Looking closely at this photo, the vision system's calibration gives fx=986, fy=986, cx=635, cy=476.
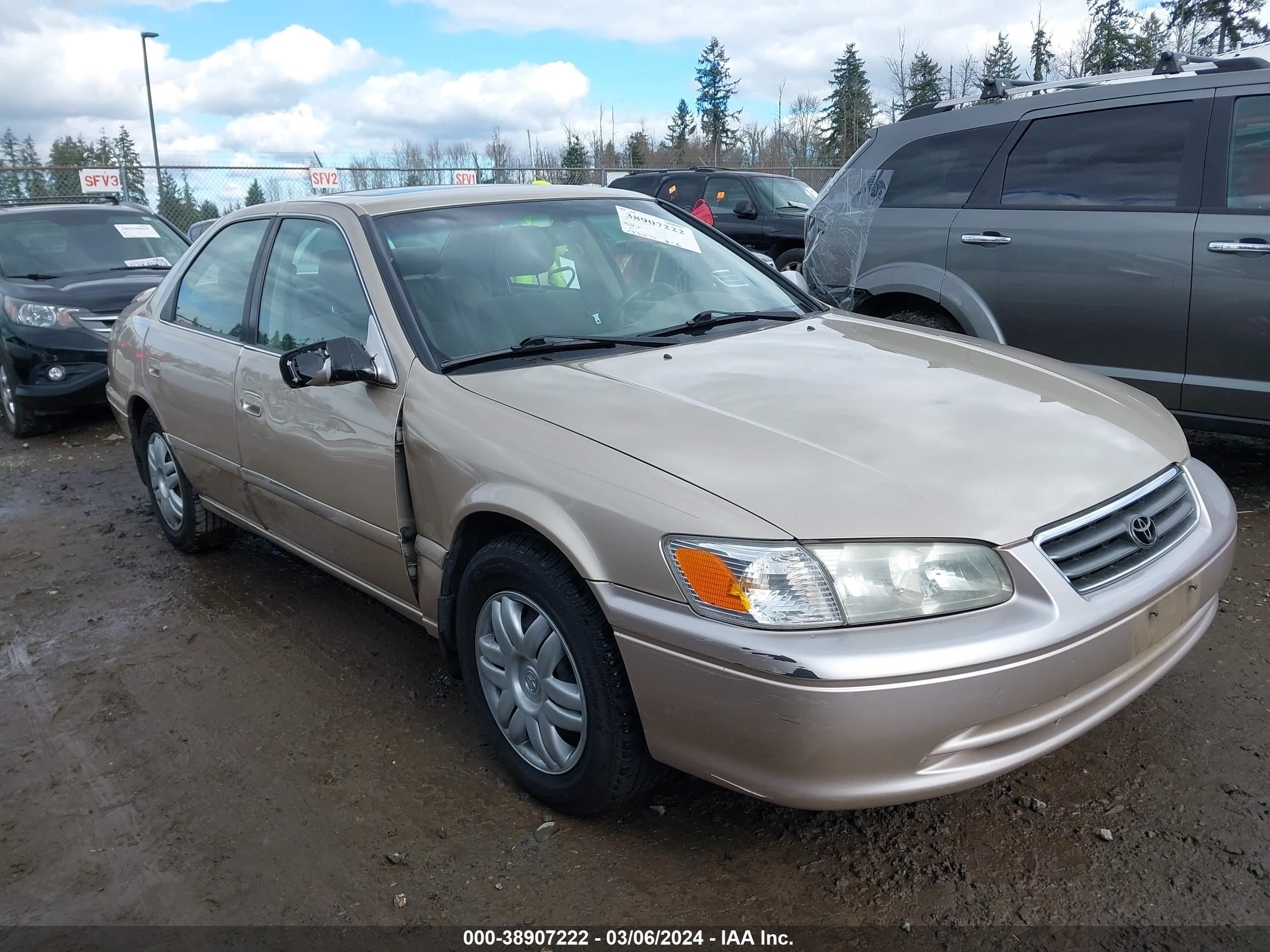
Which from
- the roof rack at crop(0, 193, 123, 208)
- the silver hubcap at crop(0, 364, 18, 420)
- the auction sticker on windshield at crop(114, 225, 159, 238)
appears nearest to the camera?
the silver hubcap at crop(0, 364, 18, 420)

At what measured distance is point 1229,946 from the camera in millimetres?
2086

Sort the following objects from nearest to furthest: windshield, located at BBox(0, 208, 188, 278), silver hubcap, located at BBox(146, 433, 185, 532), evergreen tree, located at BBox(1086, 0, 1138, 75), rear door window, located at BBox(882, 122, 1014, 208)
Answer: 1. silver hubcap, located at BBox(146, 433, 185, 532)
2. rear door window, located at BBox(882, 122, 1014, 208)
3. windshield, located at BBox(0, 208, 188, 278)
4. evergreen tree, located at BBox(1086, 0, 1138, 75)

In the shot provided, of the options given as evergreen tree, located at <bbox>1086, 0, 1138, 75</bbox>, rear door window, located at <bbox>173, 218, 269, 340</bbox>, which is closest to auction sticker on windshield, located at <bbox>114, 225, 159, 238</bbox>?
rear door window, located at <bbox>173, 218, 269, 340</bbox>

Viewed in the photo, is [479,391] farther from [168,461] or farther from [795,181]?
[795,181]

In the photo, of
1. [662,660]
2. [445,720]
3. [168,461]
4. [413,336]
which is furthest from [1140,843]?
[168,461]

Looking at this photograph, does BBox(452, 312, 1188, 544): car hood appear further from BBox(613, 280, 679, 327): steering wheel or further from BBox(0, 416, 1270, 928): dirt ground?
BBox(0, 416, 1270, 928): dirt ground

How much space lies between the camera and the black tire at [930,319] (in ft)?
17.1

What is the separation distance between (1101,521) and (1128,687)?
41cm

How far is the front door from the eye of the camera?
3072mm

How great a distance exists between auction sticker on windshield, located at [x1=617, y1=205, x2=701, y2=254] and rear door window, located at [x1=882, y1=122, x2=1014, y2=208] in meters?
1.95

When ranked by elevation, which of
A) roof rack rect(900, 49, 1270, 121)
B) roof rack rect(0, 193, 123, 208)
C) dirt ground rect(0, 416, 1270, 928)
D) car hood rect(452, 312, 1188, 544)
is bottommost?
dirt ground rect(0, 416, 1270, 928)

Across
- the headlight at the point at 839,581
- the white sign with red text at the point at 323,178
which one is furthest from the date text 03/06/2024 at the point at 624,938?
the white sign with red text at the point at 323,178

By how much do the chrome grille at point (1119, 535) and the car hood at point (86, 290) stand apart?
7412 millimetres

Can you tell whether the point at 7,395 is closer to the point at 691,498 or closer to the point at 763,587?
the point at 691,498
